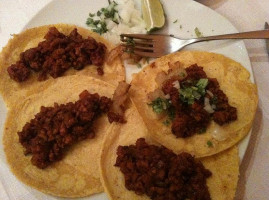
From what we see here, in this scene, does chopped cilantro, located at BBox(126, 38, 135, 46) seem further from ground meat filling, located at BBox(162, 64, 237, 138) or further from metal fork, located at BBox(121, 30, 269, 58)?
ground meat filling, located at BBox(162, 64, 237, 138)

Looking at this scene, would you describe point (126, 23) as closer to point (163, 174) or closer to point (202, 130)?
point (202, 130)

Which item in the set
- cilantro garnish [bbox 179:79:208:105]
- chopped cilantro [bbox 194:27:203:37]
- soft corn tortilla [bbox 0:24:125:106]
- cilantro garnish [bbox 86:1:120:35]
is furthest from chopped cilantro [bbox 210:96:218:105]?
cilantro garnish [bbox 86:1:120:35]

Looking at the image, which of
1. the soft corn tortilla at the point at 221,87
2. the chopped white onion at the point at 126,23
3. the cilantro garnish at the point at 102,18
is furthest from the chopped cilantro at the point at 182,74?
the cilantro garnish at the point at 102,18

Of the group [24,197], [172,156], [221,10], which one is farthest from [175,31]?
[24,197]

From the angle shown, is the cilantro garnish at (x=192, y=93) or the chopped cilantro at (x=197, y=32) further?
the chopped cilantro at (x=197, y=32)

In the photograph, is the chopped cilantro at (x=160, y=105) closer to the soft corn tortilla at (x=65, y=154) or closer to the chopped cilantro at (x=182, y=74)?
the chopped cilantro at (x=182, y=74)

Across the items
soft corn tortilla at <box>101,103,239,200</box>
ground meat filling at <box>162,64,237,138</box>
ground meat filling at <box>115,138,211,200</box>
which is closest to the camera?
ground meat filling at <box>115,138,211,200</box>

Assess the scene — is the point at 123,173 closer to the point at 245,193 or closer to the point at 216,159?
the point at 216,159
